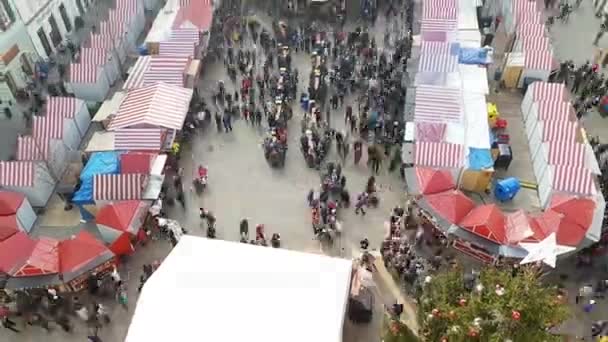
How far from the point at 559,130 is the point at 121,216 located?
48.4 feet

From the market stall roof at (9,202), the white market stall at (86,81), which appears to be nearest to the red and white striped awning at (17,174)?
the market stall roof at (9,202)

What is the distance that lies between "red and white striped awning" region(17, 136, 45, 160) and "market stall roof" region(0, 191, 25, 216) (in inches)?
60.5

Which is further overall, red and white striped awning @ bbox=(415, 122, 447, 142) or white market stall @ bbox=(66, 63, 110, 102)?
white market stall @ bbox=(66, 63, 110, 102)

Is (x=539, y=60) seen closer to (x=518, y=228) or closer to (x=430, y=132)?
(x=430, y=132)

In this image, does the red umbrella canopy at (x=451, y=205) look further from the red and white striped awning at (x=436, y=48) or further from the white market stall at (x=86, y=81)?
the white market stall at (x=86, y=81)

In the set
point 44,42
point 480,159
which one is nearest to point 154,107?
point 44,42

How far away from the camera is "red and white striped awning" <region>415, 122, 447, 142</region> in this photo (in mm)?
18391

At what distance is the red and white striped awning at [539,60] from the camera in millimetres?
21547

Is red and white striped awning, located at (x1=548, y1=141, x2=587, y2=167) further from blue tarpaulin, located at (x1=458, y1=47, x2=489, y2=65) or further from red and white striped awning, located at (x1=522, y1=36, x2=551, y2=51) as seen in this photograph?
red and white striped awning, located at (x1=522, y1=36, x2=551, y2=51)

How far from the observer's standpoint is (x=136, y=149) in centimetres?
1883

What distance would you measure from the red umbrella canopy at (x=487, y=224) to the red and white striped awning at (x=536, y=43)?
9.55 m

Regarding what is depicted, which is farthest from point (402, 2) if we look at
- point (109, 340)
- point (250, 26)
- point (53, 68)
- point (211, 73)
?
point (109, 340)

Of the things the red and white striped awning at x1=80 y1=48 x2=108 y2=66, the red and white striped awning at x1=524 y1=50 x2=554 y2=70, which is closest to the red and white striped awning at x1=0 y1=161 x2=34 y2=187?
the red and white striped awning at x1=80 y1=48 x2=108 y2=66

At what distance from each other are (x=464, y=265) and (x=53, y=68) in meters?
19.7
